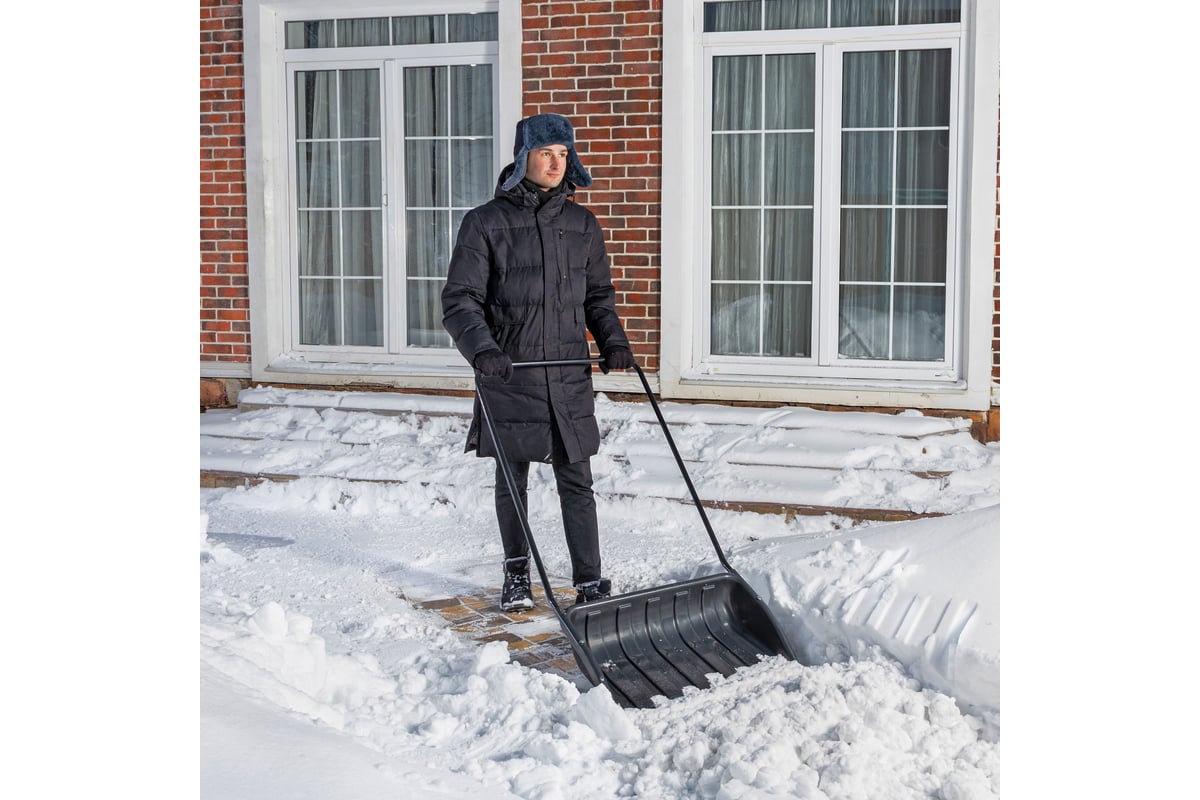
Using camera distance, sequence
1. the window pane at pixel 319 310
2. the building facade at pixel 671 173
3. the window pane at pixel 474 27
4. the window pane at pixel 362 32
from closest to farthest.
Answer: the building facade at pixel 671 173, the window pane at pixel 474 27, the window pane at pixel 362 32, the window pane at pixel 319 310

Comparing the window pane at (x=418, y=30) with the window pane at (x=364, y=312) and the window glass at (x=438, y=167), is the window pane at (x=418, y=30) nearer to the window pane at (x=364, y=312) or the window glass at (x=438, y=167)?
the window glass at (x=438, y=167)

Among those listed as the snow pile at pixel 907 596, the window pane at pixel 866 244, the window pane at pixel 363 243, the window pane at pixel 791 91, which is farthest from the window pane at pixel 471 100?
the snow pile at pixel 907 596

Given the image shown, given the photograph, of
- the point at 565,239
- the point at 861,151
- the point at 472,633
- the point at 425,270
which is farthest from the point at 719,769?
the point at 425,270

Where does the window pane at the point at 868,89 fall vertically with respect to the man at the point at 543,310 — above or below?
above

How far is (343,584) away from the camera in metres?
4.71

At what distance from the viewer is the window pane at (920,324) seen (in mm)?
6500

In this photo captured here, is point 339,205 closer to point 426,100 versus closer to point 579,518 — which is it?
point 426,100

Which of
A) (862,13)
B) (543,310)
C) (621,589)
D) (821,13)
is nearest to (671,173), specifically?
(821,13)

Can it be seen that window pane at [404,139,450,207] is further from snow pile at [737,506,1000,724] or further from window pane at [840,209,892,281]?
snow pile at [737,506,1000,724]

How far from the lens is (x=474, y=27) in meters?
7.04

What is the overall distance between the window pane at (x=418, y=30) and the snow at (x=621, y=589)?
2723 mm

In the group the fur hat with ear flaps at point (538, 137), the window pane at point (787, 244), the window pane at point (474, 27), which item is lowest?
the window pane at point (787, 244)

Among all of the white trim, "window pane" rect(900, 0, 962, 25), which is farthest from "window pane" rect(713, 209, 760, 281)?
the white trim

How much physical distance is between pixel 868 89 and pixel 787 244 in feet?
3.23
